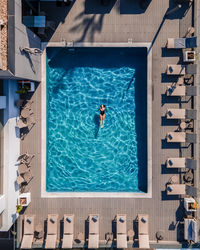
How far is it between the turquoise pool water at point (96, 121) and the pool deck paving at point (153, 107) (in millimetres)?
571

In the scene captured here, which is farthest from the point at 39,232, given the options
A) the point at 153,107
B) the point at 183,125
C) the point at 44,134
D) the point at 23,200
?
the point at 183,125

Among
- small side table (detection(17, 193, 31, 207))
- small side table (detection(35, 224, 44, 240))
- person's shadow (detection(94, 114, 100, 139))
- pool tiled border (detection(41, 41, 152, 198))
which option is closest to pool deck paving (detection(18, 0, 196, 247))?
pool tiled border (detection(41, 41, 152, 198))

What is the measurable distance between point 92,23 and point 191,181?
909cm

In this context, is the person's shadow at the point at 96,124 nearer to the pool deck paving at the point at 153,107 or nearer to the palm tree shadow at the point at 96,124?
the palm tree shadow at the point at 96,124

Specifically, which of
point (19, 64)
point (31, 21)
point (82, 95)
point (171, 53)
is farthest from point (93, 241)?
point (31, 21)

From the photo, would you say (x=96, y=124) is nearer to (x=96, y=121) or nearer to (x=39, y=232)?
(x=96, y=121)

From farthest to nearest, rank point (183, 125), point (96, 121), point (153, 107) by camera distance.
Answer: point (96, 121) < point (153, 107) < point (183, 125)

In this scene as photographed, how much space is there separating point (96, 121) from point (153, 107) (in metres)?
2.91

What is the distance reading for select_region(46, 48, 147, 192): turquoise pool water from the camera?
10.2m

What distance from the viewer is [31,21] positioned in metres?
8.80

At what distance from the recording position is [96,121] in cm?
1027

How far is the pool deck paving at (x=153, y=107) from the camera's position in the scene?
9.71m

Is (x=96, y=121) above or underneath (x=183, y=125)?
above

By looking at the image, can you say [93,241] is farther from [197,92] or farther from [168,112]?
[197,92]
